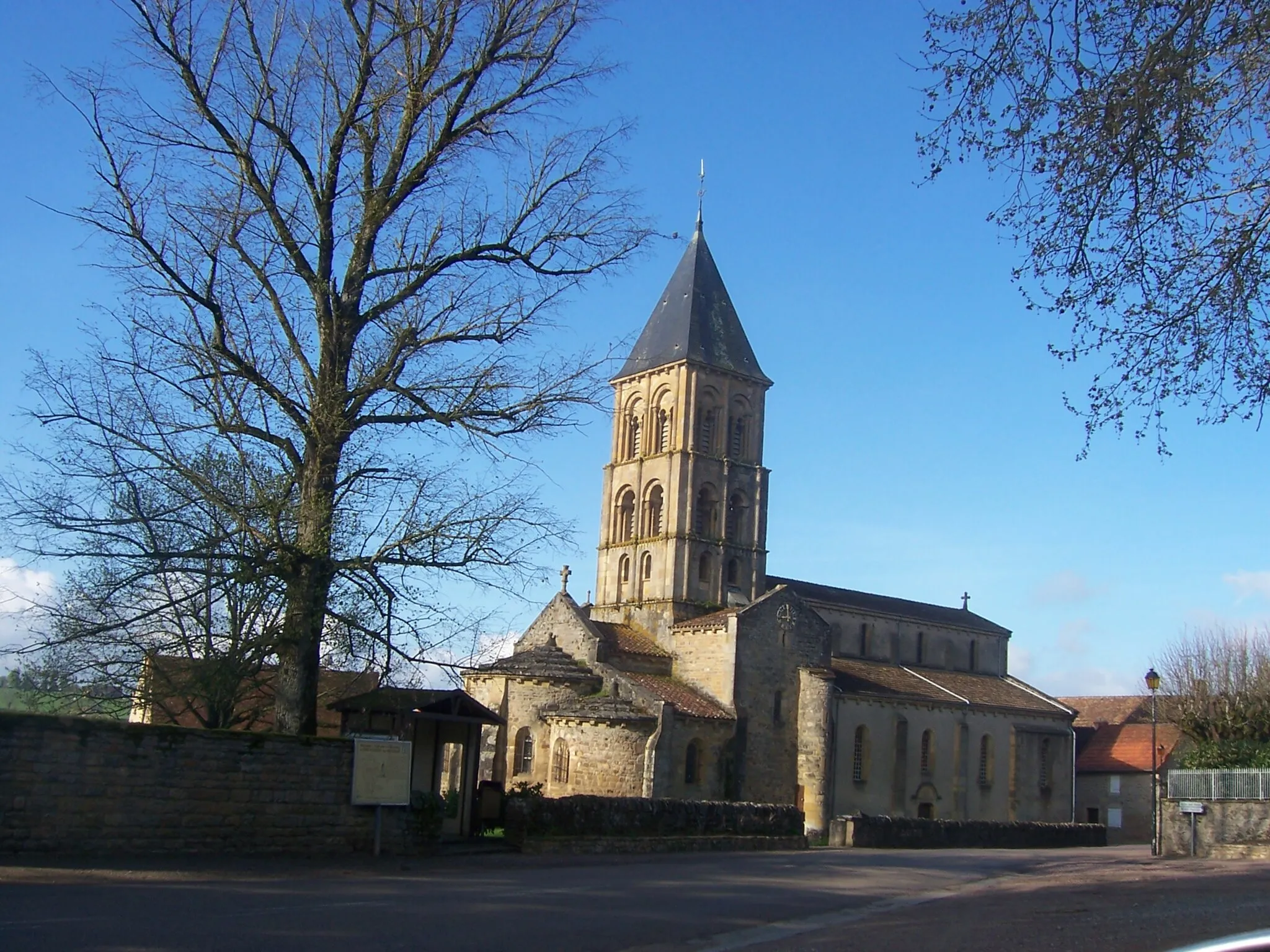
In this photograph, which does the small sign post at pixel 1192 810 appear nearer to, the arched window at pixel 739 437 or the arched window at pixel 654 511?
the arched window at pixel 654 511

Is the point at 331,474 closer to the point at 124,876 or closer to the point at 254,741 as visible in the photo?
the point at 254,741

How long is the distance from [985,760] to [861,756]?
8.51 m

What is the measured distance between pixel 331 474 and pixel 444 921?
8385mm

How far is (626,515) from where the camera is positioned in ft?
166

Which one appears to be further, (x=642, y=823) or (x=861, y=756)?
(x=861, y=756)

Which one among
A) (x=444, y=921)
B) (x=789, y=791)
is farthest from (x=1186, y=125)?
(x=789, y=791)

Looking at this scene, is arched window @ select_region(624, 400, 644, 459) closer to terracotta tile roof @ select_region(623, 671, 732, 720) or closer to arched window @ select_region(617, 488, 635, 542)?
arched window @ select_region(617, 488, 635, 542)

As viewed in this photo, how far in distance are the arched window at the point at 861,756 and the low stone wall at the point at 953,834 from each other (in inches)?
295

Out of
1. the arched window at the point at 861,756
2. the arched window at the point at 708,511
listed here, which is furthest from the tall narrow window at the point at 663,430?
the arched window at the point at 861,756

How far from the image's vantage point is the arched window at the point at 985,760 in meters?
51.4

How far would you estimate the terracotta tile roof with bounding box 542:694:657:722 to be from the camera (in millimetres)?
38625

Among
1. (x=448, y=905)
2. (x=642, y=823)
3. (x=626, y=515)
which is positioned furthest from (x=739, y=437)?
(x=448, y=905)

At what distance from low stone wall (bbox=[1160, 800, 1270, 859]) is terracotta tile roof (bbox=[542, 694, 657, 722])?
15.9 meters

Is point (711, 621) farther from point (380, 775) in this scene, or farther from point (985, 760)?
point (380, 775)
